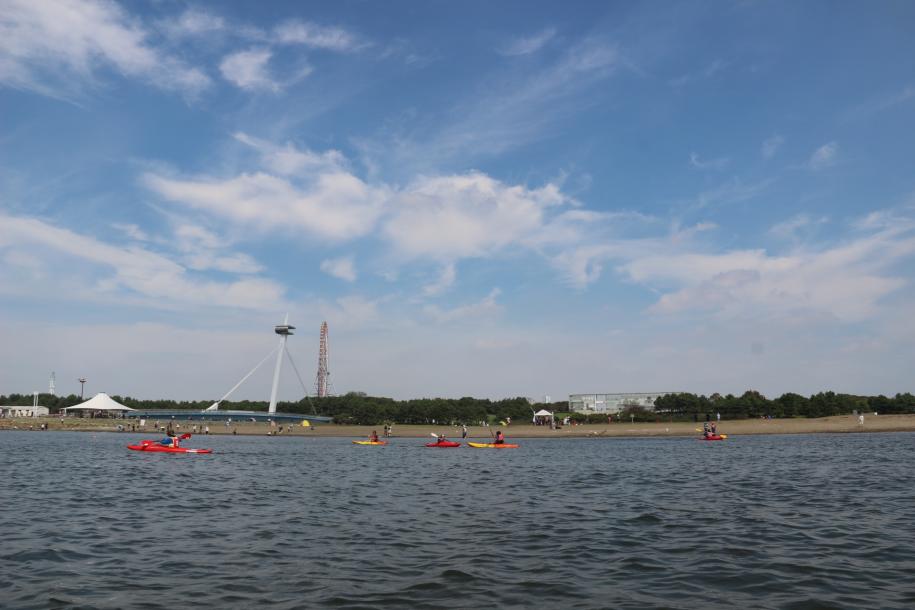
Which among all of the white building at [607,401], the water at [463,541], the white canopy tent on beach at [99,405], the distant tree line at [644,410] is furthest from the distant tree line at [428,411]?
the water at [463,541]

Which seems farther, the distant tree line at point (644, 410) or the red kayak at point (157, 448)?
the distant tree line at point (644, 410)

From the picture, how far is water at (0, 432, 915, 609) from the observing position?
12938 millimetres

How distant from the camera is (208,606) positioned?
12.0m

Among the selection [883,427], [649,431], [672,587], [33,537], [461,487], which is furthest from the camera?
[649,431]

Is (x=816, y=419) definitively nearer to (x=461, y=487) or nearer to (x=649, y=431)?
(x=649, y=431)

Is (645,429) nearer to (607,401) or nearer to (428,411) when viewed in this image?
(428,411)

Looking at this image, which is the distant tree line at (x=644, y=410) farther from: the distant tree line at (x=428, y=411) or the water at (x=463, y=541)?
the water at (x=463, y=541)

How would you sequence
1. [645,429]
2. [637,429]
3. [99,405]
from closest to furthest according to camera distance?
[645,429]
[637,429]
[99,405]

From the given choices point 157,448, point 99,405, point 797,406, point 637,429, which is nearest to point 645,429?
point 637,429

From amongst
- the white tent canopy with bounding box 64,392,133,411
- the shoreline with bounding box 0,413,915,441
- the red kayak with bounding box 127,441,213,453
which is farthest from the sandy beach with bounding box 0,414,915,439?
the red kayak with bounding box 127,441,213,453

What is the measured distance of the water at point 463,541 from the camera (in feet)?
42.4

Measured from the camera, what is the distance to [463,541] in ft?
60.7

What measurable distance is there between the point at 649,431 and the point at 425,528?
9267 centimetres

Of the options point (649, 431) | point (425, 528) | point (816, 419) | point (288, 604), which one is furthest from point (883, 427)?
point (288, 604)
